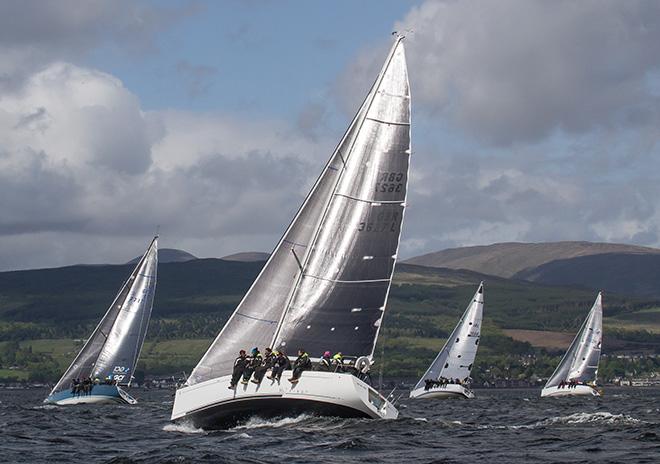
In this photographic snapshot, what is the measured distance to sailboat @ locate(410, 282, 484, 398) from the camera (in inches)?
5458

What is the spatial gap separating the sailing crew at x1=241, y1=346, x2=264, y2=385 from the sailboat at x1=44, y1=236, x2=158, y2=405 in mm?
53508

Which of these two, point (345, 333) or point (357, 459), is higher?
point (345, 333)

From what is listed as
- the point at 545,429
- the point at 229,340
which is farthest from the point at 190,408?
the point at 545,429

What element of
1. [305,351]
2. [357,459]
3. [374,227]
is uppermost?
[374,227]

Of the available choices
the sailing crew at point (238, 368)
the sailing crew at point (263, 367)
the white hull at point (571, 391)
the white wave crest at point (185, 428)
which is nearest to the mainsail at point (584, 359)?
the white hull at point (571, 391)

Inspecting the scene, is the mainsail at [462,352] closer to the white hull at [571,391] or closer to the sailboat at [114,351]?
the white hull at [571,391]

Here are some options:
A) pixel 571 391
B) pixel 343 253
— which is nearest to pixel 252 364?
pixel 343 253

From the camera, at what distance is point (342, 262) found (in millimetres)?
57500

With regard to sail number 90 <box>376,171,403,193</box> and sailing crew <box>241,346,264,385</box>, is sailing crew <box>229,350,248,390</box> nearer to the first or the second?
sailing crew <box>241,346,264,385</box>

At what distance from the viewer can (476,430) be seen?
59281mm

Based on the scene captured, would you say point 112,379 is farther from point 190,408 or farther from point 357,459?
point 357,459

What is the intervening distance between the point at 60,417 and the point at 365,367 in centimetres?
2782

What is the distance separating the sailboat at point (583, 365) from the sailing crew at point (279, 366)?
10173cm

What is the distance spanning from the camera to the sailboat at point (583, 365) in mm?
151125
